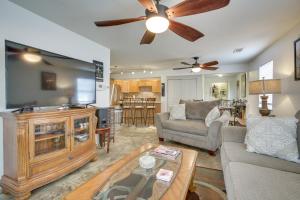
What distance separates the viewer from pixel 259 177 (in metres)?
1.17

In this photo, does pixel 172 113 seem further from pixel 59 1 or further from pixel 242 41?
pixel 59 1

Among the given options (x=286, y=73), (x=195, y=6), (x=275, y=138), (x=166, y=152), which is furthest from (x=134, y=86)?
(x=275, y=138)

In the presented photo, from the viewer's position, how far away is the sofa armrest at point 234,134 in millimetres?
2029

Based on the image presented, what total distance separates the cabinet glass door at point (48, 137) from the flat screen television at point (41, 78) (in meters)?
0.29

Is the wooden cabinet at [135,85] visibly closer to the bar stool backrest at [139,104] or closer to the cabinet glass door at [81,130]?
the bar stool backrest at [139,104]

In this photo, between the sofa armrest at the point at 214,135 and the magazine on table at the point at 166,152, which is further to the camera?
the sofa armrest at the point at 214,135

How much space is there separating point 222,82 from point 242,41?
513 cm

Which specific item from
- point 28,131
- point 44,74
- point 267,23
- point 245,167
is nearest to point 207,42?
point 267,23

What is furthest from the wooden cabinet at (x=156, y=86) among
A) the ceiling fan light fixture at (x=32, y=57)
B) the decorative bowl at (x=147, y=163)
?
the decorative bowl at (x=147, y=163)

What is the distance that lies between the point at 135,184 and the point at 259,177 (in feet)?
3.04

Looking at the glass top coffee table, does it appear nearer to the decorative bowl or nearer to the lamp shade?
the decorative bowl

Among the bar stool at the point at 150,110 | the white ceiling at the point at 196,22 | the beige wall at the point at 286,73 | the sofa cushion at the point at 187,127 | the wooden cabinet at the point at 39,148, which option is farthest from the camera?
the bar stool at the point at 150,110

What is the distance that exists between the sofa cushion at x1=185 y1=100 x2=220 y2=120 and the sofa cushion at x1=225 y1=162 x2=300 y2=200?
234 centimetres

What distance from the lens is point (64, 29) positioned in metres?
2.56
